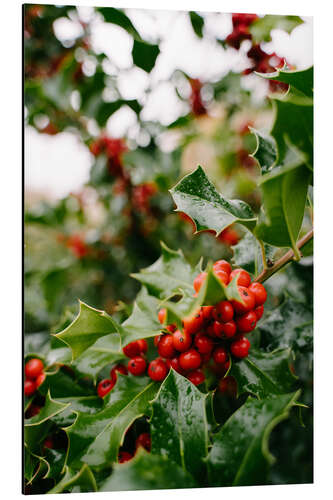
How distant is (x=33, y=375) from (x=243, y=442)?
1.55 ft

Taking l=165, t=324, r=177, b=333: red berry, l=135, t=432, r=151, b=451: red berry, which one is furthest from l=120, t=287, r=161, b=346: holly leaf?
l=135, t=432, r=151, b=451: red berry

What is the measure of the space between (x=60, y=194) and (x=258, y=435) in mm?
1384

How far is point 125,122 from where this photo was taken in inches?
63.8

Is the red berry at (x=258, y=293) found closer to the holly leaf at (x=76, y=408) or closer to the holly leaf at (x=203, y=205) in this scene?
the holly leaf at (x=203, y=205)

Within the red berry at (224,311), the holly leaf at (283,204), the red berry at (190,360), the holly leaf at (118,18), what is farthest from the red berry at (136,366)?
the holly leaf at (118,18)

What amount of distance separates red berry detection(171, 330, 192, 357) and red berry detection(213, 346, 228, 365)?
0.06 meters

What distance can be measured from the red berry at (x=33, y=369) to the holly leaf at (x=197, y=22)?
0.99 m

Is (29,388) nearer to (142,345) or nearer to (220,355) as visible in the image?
(142,345)

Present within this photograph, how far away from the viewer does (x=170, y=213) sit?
1.81 meters

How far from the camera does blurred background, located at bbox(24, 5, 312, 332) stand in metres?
1.32

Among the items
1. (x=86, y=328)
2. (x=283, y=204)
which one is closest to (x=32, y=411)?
(x=86, y=328)

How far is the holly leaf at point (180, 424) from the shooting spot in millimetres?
746
